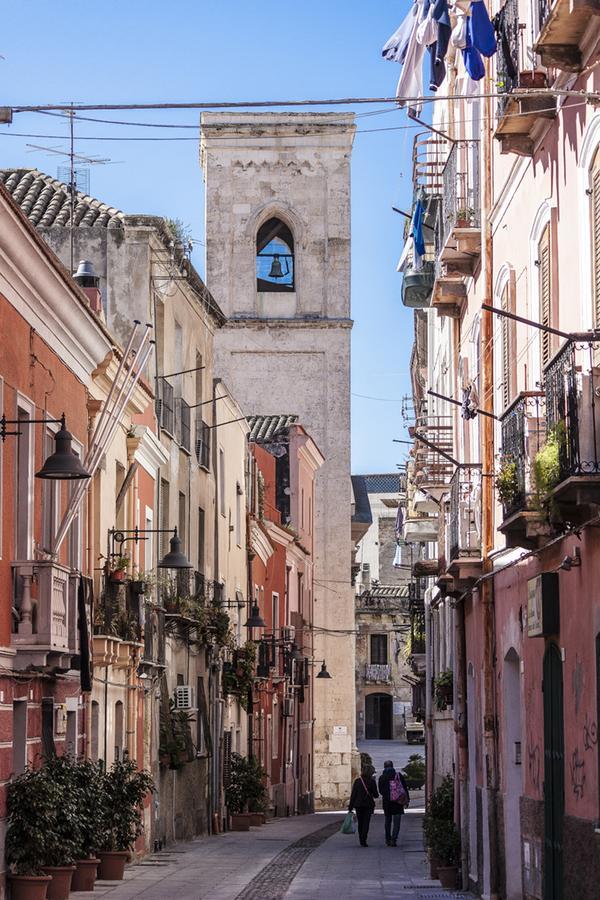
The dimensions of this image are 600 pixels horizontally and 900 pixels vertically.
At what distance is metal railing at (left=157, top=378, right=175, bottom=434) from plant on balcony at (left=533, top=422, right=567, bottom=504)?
16388 mm

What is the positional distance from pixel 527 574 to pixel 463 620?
649cm

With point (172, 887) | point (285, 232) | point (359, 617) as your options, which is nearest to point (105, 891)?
point (172, 887)

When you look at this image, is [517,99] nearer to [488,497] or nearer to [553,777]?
[553,777]

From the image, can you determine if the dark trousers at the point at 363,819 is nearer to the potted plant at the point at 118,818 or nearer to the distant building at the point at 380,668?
the potted plant at the point at 118,818

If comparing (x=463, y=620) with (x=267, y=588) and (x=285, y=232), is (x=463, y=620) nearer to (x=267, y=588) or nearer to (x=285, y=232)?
(x=267, y=588)

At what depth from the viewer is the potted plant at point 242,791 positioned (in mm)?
36188

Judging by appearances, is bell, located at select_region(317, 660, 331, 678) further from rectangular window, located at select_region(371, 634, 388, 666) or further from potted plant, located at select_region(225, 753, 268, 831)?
rectangular window, located at select_region(371, 634, 388, 666)

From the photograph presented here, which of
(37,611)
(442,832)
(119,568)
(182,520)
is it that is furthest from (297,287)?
(37,611)

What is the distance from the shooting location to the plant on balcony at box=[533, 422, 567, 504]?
40.1 feet

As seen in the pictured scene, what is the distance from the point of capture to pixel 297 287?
53812 millimetres

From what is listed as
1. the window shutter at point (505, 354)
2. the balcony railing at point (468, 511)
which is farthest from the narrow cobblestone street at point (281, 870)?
the window shutter at point (505, 354)

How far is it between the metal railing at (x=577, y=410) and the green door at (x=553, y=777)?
3373 millimetres

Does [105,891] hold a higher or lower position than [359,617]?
lower

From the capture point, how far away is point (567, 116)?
1376cm
